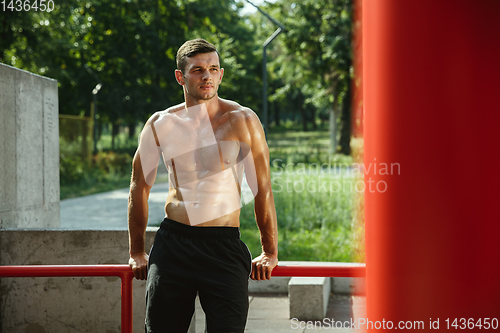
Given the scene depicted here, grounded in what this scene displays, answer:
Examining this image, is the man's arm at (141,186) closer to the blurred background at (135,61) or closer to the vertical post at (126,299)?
the vertical post at (126,299)

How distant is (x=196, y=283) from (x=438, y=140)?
1319mm

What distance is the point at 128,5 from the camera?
2508 centimetres

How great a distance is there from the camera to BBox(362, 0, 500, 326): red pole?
1085 mm

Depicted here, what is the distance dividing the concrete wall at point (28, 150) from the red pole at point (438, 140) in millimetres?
3543

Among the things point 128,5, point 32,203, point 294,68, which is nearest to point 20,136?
point 32,203

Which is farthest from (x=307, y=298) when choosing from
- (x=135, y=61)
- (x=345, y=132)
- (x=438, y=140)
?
(x=345, y=132)

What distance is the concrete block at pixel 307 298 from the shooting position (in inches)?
198

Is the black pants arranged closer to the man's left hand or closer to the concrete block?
the man's left hand

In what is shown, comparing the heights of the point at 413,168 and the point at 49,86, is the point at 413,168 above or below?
below

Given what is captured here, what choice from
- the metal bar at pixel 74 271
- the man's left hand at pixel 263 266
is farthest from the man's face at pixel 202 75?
the metal bar at pixel 74 271

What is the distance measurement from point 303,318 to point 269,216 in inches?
120

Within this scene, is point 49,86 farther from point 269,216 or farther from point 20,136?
point 269,216

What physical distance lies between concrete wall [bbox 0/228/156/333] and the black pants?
1841 mm

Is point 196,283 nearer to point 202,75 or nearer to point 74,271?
point 74,271
